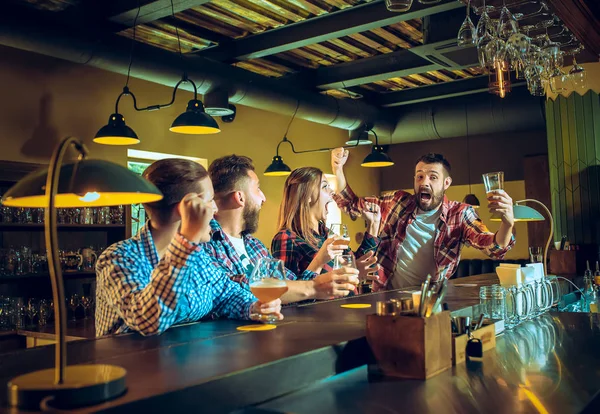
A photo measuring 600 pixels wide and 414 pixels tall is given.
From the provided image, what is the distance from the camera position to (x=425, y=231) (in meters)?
4.05

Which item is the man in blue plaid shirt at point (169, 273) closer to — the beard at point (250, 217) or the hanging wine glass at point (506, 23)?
the beard at point (250, 217)

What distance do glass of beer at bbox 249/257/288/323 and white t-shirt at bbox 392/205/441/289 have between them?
2.22m

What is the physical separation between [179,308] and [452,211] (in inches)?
101

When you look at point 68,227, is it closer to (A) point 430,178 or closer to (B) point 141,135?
(B) point 141,135

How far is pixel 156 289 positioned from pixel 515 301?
1523 mm

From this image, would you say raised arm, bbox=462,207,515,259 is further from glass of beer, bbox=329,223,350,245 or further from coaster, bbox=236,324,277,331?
coaster, bbox=236,324,277,331

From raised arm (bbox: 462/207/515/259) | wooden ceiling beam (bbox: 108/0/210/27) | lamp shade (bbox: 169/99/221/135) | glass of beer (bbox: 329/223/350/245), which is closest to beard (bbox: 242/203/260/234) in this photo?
glass of beer (bbox: 329/223/350/245)

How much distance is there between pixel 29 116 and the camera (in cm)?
537

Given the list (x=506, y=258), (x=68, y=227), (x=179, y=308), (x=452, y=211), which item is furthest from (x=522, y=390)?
(x=506, y=258)

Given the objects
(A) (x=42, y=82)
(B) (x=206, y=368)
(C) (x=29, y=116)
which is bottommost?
(B) (x=206, y=368)

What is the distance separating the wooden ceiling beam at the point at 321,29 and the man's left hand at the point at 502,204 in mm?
2037

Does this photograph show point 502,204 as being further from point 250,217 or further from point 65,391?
point 65,391

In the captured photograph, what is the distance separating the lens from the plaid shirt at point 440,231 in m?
3.89

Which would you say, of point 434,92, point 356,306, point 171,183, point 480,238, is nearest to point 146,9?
point 480,238
